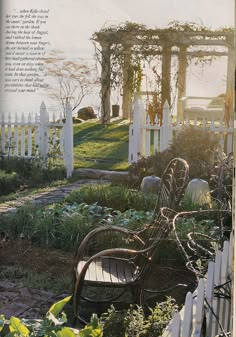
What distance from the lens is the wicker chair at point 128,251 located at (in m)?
3.70

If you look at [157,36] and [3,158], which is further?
[3,158]

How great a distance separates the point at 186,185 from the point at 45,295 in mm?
774

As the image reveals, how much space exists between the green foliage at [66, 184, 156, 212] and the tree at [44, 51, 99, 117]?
0.40 metres

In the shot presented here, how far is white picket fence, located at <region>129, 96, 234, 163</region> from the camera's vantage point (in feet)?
12.0

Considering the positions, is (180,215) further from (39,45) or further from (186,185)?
(39,45)

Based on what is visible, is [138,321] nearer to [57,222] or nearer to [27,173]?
[57,222]

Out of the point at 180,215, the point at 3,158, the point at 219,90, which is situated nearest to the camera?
the point at 219,90

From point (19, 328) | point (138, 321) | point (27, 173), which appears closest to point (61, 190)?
point (27, 173)

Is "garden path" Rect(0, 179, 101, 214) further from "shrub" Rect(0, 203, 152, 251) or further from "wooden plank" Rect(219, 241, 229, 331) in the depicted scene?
"wooden plank" Rect(219, 241, 229, 331)

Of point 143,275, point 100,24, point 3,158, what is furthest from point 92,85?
point 143,275

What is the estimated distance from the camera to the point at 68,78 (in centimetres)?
377

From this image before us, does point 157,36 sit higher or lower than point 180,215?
higher

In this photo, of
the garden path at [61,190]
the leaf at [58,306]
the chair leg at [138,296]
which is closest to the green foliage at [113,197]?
the garden path at [61,190]

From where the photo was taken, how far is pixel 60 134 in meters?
3.92
